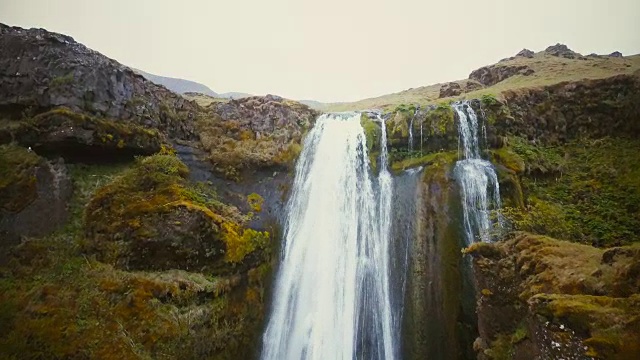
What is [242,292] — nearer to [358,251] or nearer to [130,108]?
[358,251]

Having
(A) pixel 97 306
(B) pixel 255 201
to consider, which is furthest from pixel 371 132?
(A) pixel 97 306

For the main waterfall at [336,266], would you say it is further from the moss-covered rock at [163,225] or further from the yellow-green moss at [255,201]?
the moss-covered rock at [163,225]

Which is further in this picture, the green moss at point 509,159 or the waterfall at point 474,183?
the green moss at point 509,159

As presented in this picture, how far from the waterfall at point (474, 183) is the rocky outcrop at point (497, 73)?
10.3m

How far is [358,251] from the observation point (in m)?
11.2

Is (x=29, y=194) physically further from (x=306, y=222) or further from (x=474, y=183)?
(x=474, y=183)

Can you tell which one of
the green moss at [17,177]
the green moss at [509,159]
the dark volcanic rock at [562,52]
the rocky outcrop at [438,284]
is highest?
the dark volcanic rock at [562,52]

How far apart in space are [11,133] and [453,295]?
12.5 metres

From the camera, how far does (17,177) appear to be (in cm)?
835

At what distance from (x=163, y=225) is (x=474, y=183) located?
9366 mm

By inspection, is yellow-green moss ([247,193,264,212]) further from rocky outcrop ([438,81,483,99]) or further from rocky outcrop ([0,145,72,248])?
rocky outcrop ([438,81,483,99])

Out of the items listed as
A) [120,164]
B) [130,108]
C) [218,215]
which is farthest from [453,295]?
[130,108]

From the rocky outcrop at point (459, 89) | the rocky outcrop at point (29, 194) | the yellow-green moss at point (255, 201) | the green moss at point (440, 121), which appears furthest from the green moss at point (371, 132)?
the rocky outcrop at point (459, 89)

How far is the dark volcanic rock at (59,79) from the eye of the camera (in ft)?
30.5
